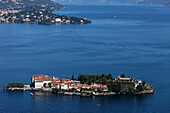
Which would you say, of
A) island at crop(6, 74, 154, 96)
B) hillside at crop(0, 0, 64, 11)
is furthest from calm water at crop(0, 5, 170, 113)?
hillside at crop(0, 0, 64, 11)

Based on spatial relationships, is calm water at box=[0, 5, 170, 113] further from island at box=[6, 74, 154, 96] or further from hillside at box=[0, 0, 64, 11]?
hillside at box=[0, 0, 64, 11]

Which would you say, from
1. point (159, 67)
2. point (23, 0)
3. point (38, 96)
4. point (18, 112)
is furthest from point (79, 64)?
point (23, 0)

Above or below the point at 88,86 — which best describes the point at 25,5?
above

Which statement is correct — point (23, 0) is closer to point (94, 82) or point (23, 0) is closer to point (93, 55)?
point (93, 55)

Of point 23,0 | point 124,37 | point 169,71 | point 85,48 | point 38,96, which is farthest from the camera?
point 23,0

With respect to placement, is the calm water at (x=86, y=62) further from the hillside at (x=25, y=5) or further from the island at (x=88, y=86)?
the hillside at (x=25, y=5)

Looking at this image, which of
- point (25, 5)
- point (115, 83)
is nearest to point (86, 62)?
point (115, 83)

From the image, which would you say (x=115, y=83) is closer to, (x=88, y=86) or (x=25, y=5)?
(x=88, y=86)
